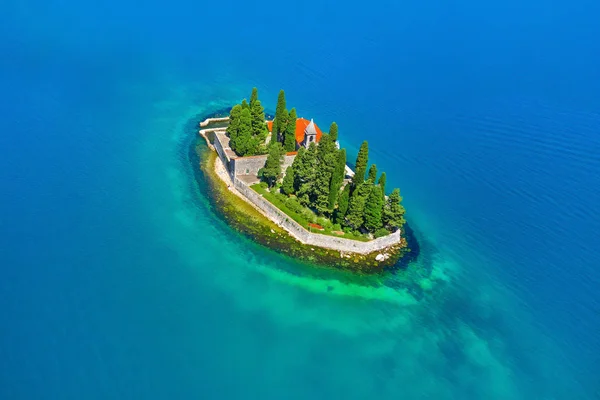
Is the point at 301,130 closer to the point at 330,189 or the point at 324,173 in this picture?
the point at 324,173

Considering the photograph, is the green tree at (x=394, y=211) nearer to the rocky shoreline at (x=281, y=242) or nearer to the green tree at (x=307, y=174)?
the rocky shoreline at (x=281, y=242)

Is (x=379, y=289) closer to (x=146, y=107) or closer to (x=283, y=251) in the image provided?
(x=283, y=251)

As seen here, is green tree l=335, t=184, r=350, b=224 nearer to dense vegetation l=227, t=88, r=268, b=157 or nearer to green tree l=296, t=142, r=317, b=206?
green tree l=296, t=142, r=317, b=206

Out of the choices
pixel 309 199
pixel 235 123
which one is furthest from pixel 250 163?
pixel 309 199

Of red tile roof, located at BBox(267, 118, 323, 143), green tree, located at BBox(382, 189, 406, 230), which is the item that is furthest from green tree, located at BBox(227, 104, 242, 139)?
green tree, located at BBox(382, 189, 406, 230)

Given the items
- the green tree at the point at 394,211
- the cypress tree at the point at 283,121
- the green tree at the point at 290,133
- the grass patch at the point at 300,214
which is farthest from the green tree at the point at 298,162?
the green tree at the point at 394,211

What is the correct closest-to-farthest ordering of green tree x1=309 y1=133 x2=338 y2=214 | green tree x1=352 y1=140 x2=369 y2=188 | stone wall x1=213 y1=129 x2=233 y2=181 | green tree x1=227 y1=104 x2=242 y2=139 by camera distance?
green tree x1=352 y1=140 x2=369 y2=188 < green tree x1=309 y1=133 x2=338 y2=214 < stone wall x1=213 y1=129 x2=233 y2=181 < green tree x1=227 y1=104 x2=242 y2=139
